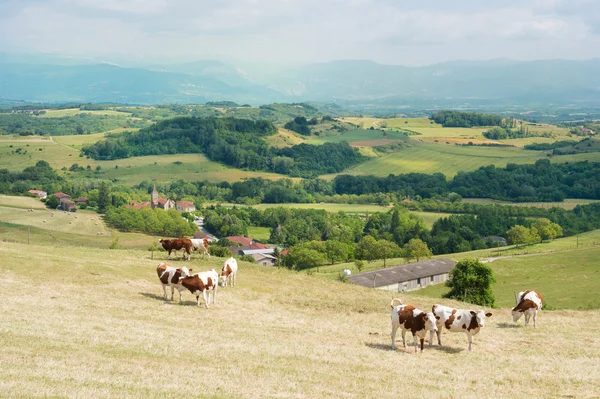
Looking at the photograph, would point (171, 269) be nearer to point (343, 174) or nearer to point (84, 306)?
point (84, 306)

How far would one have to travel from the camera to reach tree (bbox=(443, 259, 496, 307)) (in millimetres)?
36000

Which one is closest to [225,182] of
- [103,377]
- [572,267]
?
[572,267]

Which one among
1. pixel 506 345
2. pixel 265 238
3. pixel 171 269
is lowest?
pixel 265 238

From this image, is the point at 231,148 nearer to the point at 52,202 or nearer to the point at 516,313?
the point at 52,202

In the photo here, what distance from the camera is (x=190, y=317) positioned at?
69.9 feet

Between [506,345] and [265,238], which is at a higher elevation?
[506,345]

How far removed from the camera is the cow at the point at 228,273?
27125mm

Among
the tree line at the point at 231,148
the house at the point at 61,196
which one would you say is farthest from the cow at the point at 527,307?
the tree line at the point at 231,148

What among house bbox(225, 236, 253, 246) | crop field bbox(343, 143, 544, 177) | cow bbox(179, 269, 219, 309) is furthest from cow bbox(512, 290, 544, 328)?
crop field bbox(343, 143, 544, 177)

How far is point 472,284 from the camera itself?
36594 mm

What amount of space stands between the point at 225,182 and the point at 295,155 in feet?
115

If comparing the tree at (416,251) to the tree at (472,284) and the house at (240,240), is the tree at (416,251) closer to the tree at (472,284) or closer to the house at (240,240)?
the house at (240,240)

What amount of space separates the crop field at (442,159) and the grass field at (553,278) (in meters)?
81.2

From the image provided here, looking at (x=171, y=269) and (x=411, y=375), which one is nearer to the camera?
(x=411, y=375)
